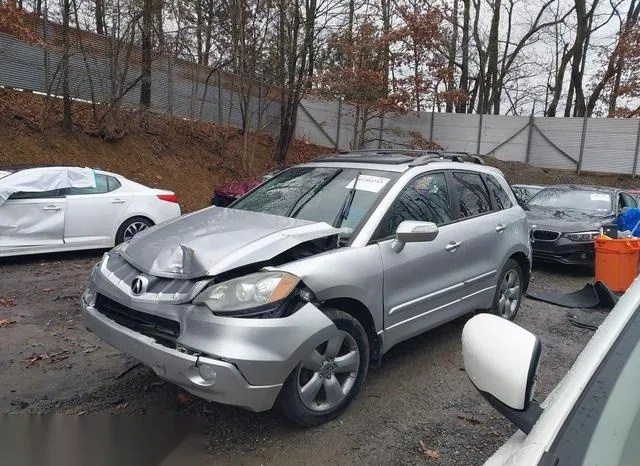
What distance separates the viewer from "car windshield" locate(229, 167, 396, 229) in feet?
12.2

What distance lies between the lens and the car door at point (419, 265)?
11.6 ft

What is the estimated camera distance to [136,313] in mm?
2992

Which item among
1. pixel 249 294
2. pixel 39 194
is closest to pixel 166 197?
pixel 39 194

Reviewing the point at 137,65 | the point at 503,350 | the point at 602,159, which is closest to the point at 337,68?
the point at 137,65

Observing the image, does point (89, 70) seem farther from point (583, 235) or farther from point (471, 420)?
point (471, 420)

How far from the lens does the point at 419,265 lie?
3752 mm

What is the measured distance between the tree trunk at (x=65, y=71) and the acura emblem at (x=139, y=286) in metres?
10.2

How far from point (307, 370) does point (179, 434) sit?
2.91 feet

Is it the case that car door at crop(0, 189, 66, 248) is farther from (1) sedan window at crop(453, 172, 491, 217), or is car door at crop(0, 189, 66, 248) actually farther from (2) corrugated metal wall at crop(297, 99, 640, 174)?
(2) corrugated metal wall at crop(297, 99, 640, 174)

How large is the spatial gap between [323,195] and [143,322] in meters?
1.71

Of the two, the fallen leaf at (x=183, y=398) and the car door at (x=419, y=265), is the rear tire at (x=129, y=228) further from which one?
the car door at (x=419, y=265)

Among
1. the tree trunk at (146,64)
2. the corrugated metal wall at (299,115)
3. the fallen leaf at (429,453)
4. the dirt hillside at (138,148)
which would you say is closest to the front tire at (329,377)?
the fallen leaf at (429,453)

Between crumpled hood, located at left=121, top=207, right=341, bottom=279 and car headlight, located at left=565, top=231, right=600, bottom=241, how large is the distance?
19.5ft

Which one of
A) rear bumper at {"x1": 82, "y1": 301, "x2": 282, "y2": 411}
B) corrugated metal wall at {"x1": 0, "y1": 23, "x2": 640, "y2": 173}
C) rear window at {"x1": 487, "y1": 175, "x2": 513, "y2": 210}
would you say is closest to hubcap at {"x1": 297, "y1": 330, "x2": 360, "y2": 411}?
rear bumper at {"x1": 82, "y1": 301, "x2": 282, "y2": 411}
